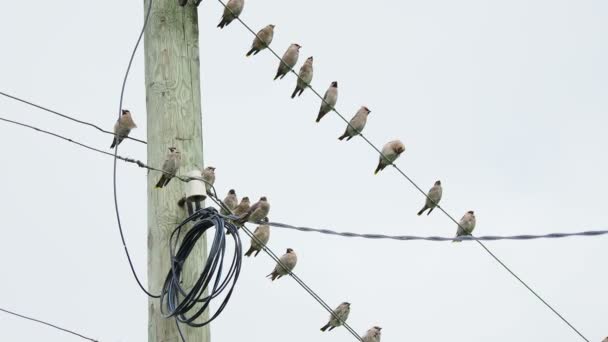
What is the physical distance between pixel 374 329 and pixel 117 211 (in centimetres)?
587

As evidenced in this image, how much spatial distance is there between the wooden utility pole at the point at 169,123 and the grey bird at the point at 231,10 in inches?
97.5

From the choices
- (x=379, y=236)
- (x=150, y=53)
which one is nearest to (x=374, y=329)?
(x=379, y=236)

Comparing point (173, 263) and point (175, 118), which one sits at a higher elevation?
point (175, 118)

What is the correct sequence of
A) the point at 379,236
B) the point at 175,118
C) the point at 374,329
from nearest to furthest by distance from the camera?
the point at 175,118 < the point at 379,236 < the point at 374,329

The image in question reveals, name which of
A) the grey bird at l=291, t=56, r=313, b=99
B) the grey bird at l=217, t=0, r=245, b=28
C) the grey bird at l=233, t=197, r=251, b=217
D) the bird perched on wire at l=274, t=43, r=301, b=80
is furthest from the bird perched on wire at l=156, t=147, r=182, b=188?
the grey bird at l=291, t=56, r=313, b=99

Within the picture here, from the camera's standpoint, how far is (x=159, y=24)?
27.1ft

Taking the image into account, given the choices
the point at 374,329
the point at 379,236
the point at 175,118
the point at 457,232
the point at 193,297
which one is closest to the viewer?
the point at 193,297

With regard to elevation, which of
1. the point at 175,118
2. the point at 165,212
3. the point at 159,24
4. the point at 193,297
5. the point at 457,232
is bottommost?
the point at 193,297

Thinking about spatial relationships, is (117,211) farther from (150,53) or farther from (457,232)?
(457,232)

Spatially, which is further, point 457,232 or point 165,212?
point 457,232

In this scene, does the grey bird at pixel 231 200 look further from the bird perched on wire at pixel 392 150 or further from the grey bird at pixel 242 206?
the bird perched on wire at pixel 392 150

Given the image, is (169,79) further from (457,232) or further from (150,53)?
(457,232)

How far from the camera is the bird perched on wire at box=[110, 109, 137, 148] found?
28.4 feet

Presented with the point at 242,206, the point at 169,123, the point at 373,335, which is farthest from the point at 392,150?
the point at 169,123
